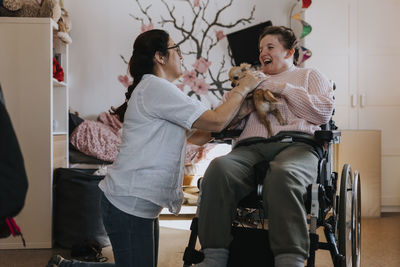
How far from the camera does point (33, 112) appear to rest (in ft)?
9.24

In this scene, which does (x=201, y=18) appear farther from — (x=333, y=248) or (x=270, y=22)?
(x=333, y=248)

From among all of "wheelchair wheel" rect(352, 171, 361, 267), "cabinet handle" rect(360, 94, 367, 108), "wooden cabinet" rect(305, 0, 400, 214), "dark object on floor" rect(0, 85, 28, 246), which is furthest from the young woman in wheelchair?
"cabinet handle" rect(360, 94, 367, 108)

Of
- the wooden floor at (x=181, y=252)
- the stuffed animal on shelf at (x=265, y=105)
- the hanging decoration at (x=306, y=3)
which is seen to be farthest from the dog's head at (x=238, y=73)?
the hanging decoration at (x=306, y=3)

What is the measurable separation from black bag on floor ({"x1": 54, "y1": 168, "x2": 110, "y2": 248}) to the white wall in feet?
4.58

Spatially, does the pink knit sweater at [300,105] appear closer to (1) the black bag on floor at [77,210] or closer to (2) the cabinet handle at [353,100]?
(1) the black bag on floor at [77,210]

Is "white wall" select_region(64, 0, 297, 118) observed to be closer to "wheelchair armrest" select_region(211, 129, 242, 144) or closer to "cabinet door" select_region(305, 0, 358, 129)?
"cabinet door" select_region(305, 0, 358, 129)

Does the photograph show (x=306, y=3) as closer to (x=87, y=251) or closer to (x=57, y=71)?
(x=57, y=71)

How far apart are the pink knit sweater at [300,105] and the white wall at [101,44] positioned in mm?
2359

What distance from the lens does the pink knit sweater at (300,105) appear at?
1.85 meters

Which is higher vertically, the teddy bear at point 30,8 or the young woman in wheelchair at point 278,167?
the teddy bear at point 30,8

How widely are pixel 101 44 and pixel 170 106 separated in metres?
2.87

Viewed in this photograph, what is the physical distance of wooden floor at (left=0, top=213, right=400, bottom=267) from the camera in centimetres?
250

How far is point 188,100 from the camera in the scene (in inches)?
59.7

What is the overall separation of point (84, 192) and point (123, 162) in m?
1.40
